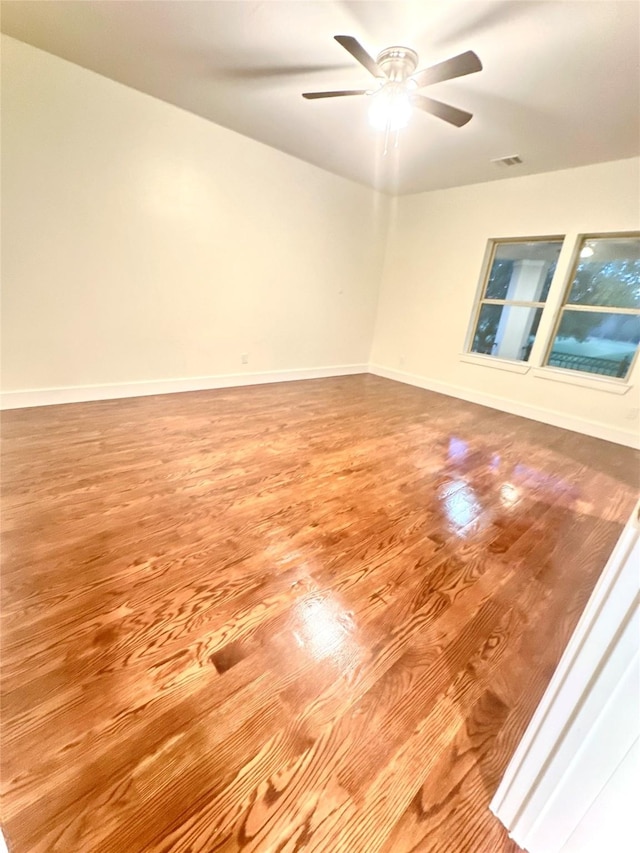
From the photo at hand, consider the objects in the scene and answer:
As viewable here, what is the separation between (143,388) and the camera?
366cm

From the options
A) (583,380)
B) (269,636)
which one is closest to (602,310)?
(583,380)

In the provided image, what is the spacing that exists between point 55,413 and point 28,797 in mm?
2814

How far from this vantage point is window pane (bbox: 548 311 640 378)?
3.71m

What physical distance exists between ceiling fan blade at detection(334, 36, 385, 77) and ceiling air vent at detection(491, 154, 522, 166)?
215 centimetres

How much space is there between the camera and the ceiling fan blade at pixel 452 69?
1.70 metres

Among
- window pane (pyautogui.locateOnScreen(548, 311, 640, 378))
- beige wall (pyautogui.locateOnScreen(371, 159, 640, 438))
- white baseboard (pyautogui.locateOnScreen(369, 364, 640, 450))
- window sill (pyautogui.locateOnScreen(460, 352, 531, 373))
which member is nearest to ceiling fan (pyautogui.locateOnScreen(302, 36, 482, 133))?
beige wall (pyautogui.locateOnScreen(371, 159, 640, 438))

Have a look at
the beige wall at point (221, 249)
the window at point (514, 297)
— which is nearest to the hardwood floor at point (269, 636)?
the beige wall at point (221, 249)

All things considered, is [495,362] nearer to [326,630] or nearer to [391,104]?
[391,104]

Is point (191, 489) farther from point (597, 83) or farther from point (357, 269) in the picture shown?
point (357, 269)

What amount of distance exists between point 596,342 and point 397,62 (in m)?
3.41

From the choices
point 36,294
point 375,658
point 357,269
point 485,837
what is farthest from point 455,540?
point 357,269

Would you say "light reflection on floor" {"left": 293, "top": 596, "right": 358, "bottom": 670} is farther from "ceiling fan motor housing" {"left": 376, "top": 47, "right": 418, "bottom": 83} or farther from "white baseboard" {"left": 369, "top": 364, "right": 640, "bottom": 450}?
"white baseboard" {"left": 369, "top": 364, "right": 640, "bottom": 450}

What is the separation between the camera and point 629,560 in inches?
22.0

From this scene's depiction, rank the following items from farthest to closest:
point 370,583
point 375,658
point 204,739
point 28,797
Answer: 1. point 370,583
2. point 375,658
3. point 204,739
4. point 28,797
